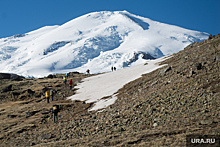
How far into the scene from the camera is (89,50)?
150 meters

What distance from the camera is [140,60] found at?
450ft

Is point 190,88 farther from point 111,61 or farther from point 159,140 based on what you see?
point 111,61

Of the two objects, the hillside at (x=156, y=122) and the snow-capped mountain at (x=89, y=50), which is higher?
the snow-capped mountain at (x=89, y=50)

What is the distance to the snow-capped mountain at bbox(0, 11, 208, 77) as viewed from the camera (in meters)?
137

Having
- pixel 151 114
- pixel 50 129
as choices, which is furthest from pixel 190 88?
pixel 50 129

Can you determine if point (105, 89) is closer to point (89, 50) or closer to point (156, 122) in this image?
point (156, 122)

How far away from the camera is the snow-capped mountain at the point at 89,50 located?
450ft

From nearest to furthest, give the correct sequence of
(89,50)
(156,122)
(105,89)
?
(156,122), (105,89), (89,50)
